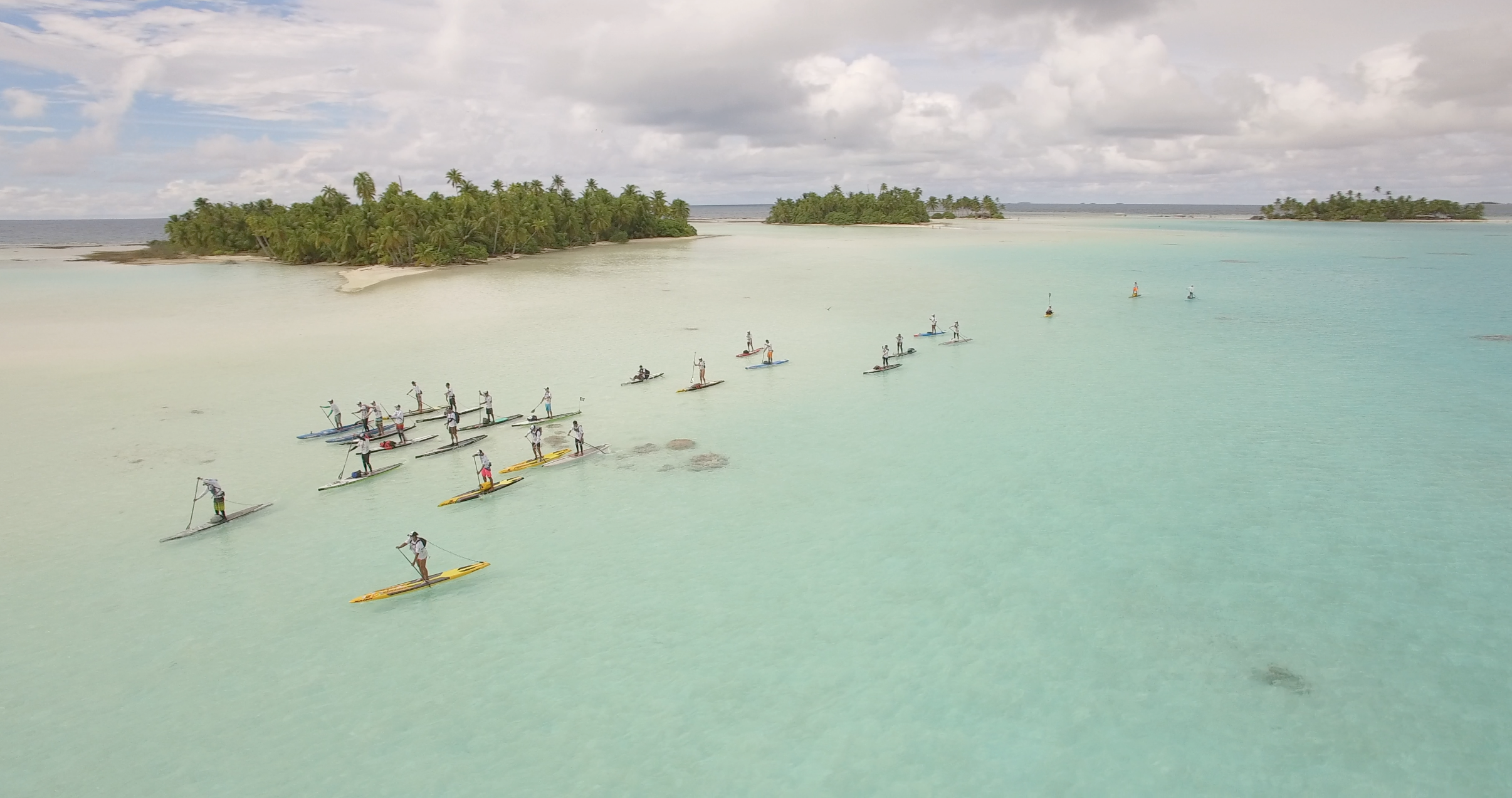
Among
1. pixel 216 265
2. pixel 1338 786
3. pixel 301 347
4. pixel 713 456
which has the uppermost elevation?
pixel 216 265

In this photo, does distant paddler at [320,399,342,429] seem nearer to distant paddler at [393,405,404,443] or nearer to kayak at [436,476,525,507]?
distant paddler at [393,405,404,443]

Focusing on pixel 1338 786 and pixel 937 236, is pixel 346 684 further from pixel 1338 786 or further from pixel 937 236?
pixel 937 236

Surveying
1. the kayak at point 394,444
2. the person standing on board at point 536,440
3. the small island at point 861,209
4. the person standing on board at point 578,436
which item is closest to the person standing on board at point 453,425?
the kayak at point 394,444

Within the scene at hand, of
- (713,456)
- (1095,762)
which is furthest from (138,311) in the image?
(1095,762)

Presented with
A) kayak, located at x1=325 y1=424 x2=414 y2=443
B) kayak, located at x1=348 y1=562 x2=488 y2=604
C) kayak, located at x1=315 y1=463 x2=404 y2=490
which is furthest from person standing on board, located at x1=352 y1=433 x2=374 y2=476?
kayak, located at x1=348 y1=562 x2=488 y2=604

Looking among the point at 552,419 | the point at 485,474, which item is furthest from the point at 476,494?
the point at 552,419

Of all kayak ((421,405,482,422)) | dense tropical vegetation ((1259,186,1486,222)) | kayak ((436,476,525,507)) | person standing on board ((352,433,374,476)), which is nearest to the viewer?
kayak ((436,476,525,507))

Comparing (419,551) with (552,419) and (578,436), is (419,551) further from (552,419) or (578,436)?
(552,419)

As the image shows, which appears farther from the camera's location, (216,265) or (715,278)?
(216,265)
